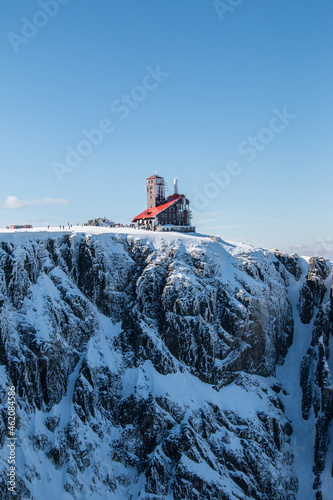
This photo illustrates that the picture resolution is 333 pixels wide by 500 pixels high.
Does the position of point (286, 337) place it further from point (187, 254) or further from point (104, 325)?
point (104, 325)

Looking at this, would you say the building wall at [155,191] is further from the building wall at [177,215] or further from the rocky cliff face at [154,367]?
the rocky cliff face at [154,367]

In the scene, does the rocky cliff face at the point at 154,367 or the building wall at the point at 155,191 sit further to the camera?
the building wall at the point at 155,191

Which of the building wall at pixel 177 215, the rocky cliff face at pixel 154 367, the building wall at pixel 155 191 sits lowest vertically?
the rocky cliff face at pixel 154 367

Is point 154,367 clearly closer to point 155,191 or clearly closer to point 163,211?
point 163,211

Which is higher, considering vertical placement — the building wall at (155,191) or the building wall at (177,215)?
the building wall at (155,191)

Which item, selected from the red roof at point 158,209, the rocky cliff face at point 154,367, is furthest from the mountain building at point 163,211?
the rocky cliff face at point 154,367

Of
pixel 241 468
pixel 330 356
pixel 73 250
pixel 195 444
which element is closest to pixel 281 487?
pixel 241 468

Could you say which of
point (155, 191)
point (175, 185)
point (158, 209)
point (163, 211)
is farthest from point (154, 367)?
point (175, 185)
